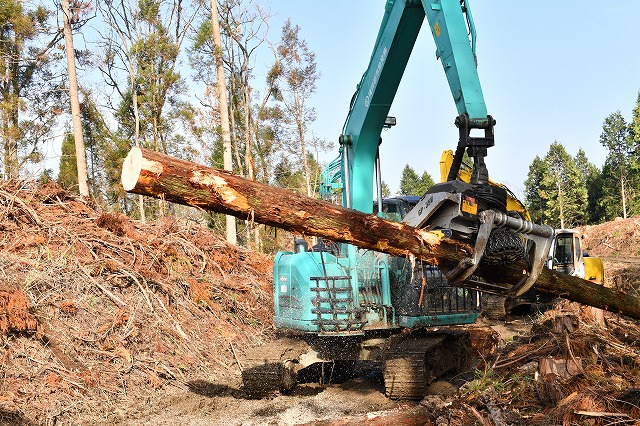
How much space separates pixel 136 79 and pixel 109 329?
2492 cm

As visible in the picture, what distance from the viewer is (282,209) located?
183 inches

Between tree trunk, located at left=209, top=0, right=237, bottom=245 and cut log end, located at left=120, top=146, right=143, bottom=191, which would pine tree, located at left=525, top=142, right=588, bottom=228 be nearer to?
tree trunk, located at left=209, top=0, right=237, bottom=245

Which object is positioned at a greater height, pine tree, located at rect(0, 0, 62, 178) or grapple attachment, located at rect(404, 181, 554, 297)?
pine tree, located at rect(0, 0, 62, 178)

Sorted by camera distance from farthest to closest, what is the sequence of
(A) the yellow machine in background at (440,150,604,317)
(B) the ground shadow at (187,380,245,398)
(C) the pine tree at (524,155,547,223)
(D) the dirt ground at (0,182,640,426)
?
(C) the pine tree at (524,155,547,223), (A) the yellow machine in background at (440,150,604,317), (B) the ground shadow at (187,380,245,398), (D) the dirt ground at (0,182,640,426)

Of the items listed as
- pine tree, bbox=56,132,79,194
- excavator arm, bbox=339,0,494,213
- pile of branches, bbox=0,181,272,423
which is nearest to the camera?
excavator arm, bbox=339,0,494,213

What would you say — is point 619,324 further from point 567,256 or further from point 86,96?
point 86,96

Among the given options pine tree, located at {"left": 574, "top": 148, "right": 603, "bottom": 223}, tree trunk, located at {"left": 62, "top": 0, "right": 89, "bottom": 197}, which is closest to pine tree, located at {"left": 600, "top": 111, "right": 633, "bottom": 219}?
pine tree, located at {"left": 574, "top": 148, "right": 603, "bottom": 223}

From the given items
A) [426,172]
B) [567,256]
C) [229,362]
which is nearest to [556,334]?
[229,362]

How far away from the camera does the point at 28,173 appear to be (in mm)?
10555

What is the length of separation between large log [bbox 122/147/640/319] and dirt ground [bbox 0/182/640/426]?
1176 mm

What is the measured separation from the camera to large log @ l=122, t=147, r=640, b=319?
4.21m

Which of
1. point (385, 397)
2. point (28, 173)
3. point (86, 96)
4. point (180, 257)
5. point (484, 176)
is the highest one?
point (86, 96)

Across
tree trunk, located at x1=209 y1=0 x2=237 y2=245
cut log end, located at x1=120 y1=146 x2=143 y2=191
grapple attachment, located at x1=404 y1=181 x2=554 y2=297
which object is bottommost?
grapple attachment, located at x1=404 y1=181 x2=554 y2=297

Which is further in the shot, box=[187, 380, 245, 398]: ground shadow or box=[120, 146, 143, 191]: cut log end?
box=[187, 380, 245, 398]: ground shadow
